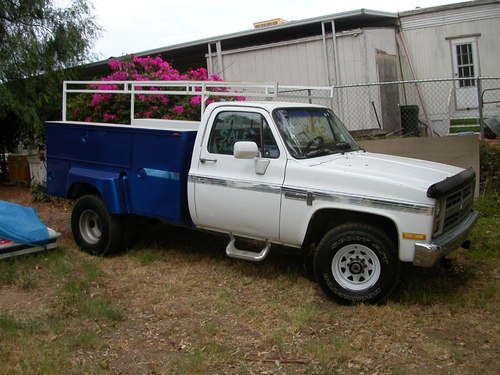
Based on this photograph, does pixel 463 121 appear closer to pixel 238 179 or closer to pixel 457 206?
pixel 457 206

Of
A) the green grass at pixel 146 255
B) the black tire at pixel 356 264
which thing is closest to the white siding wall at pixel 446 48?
the green grass at pixel 146 255

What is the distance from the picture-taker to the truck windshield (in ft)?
18.4

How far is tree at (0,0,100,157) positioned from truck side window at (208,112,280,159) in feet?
22.8

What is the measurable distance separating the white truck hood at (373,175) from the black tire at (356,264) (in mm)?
373

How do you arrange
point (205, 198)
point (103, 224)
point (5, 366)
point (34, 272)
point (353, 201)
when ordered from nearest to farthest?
1. point (5, 366)
2. point (353, 201)
3. point (205, 198)
4. point (34, 272)
5. point (103, 224)

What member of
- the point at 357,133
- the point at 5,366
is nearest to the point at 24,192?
the point at 357,133

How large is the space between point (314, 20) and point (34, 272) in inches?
316

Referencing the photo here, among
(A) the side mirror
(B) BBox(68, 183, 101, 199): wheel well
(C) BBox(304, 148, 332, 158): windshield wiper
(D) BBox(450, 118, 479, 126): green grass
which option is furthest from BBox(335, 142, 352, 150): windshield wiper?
(D) BBox(450, 118, 479, 126): green grass

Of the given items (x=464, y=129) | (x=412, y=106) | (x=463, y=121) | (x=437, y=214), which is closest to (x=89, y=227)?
(x=437, y=214)

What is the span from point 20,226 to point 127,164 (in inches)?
58.9

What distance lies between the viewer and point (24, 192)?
12398 millimetres

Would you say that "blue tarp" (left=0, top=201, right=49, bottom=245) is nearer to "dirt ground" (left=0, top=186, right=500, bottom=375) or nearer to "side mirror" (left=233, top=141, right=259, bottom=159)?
"dirt ground" (left=0, top=186, right=500, bottom=375)

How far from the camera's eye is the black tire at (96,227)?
22.4 feet

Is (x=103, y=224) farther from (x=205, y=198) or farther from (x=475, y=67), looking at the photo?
(x=475, y=67)
